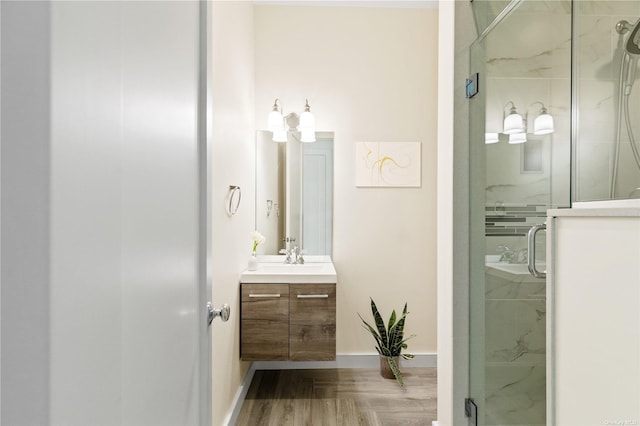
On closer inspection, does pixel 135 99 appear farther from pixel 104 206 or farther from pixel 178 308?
pixel 178 308

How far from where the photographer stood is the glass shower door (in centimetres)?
140

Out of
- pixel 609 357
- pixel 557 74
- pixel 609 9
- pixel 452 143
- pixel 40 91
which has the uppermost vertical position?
pixel 609 9

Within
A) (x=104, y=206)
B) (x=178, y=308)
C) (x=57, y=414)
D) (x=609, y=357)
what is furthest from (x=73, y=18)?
(x=609, y=357)

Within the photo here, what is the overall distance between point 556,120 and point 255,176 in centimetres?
217

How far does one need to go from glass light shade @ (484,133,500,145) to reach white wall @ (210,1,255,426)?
3.89ft

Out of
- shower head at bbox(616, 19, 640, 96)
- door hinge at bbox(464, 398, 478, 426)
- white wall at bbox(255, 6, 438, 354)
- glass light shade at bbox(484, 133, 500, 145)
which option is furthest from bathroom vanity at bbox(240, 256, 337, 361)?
shower head at bbox(616, 19, 640, 96)

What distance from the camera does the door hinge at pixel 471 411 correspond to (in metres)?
1.71

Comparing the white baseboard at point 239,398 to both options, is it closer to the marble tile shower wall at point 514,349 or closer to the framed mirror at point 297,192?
the framed mirror at point 297,192

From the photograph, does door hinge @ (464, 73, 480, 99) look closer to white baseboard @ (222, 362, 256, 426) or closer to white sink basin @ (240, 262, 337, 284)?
white sink basin @ (240, 262, 337, 284)

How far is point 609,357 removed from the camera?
74 cm

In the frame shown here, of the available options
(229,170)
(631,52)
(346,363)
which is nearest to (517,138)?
(631,52)

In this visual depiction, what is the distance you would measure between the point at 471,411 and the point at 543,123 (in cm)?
132

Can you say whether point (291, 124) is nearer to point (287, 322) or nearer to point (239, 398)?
point (287, 322)

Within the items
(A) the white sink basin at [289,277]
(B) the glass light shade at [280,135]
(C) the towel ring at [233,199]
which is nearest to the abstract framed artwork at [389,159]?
(B) the glass light shade at [280,135]
